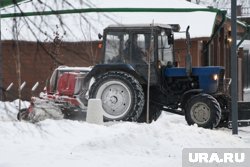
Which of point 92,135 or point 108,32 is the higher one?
point 108,32

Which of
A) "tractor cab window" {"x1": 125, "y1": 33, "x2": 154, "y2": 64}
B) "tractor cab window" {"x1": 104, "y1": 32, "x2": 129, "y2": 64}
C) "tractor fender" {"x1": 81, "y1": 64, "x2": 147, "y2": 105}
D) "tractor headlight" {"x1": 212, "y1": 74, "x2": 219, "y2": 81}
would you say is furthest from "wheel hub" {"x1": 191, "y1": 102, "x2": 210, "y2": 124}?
"tractor cab window" {"x1": 104, "y1": 32, "x2": 129, "y2": 64}

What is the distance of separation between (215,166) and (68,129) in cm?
404

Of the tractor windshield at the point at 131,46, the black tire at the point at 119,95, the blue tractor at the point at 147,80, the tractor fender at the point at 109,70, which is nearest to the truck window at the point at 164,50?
the blue tractor at the point at 147,80

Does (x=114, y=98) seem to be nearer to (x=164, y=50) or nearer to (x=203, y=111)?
(x=164, y=50)

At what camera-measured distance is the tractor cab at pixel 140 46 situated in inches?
587

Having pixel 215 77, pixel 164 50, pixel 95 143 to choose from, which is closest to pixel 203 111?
pixel 215 77

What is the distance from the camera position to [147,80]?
15.0 m

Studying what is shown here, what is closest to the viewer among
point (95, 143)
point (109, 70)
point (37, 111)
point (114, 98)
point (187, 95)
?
point (95, 143)

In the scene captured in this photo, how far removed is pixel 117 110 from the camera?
14977 millimetres

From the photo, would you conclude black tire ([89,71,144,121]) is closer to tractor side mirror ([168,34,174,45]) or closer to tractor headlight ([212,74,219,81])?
tractor side mirror ([168,34,174,45])

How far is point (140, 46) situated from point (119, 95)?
4.45 ft

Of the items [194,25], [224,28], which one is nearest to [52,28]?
[194,25]

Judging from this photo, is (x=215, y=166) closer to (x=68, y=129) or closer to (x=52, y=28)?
(x=52, y=28)

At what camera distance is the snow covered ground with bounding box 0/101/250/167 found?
29.2 ft
